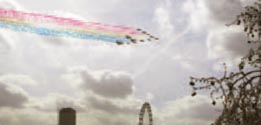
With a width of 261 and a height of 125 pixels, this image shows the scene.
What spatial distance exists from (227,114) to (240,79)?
1.63m

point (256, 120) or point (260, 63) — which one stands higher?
point (260, 63)

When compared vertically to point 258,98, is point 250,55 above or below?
above

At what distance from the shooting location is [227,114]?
794 inches

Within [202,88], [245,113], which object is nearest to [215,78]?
[202,88]

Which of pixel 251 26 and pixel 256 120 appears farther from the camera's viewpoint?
pixel 251 26

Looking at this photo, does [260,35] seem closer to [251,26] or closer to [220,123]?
[251,26]

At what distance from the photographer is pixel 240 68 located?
21.3 m

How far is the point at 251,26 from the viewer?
21.2 m

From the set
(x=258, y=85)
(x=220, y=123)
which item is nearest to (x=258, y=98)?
(x=258, y=85)

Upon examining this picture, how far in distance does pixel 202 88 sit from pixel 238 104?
1722 millimetres

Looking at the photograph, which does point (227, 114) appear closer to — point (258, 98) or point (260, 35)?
point (258, 98)

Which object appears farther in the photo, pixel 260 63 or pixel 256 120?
pixel 260 63

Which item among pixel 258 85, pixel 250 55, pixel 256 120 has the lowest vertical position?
pixel 256 120

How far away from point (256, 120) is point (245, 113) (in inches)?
22.1
